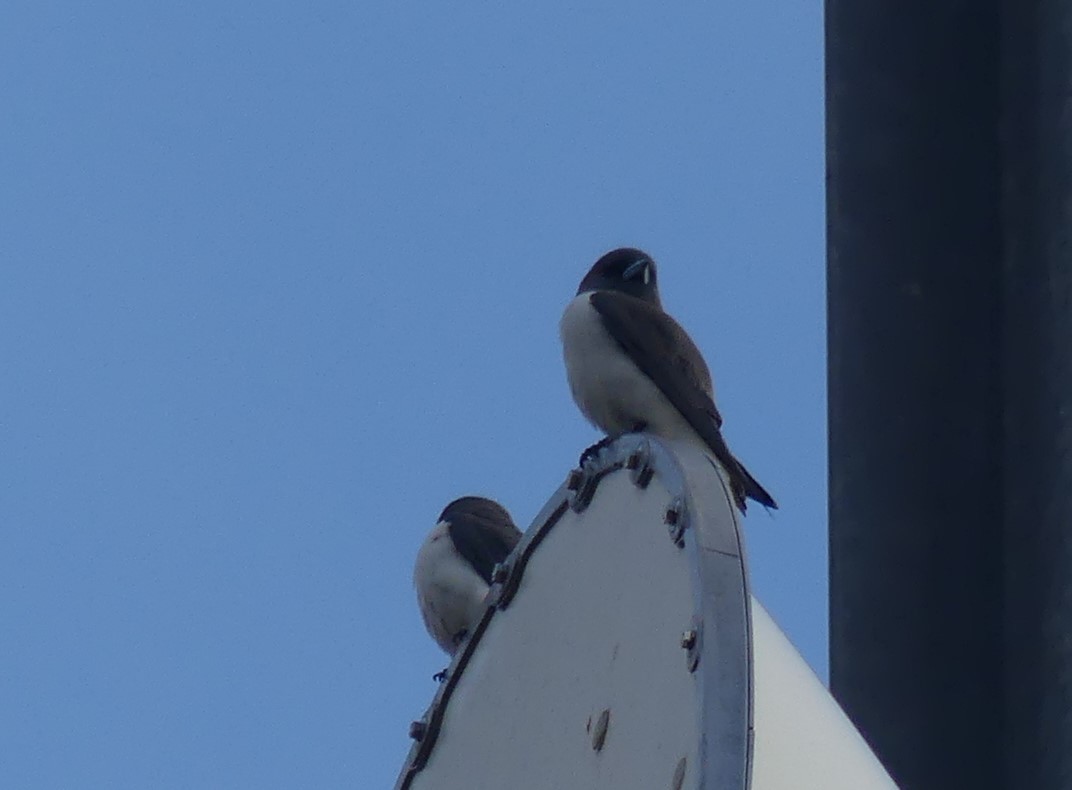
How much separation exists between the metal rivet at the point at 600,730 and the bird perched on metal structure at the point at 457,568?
490 centimetres

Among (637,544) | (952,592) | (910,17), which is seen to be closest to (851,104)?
(910,17)

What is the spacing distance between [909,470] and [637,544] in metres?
1.43

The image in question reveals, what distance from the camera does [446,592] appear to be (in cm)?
667

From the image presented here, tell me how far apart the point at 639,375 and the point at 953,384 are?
7.41ft

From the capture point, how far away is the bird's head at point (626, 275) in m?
6.56

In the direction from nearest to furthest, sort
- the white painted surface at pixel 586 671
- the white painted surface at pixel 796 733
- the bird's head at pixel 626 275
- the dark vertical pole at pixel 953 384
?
1. the white painted surface at pixel 796 733
2. the white painted surface at pixel 586 671
3. the dark vertical pole at pixel 953 384
4. the bird's head at pixel 626 275

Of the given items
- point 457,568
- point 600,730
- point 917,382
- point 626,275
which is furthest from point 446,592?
point 600,730

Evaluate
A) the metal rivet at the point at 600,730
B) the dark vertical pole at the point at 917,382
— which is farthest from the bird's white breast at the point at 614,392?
the metal rivet at the point at 600,730

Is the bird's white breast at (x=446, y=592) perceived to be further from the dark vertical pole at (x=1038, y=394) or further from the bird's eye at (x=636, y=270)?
the dark vertical pole at (x=1038, y=394)

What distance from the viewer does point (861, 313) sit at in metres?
3.11

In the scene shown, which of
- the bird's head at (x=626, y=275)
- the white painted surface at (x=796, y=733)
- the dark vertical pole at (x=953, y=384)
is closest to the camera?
the white painted surface at (x=796, y=733)

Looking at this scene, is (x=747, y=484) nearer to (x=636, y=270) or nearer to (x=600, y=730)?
(x=636, y=270)

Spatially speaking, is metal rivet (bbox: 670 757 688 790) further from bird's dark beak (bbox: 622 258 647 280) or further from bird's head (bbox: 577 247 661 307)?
bird's dark beak (bbox: 622 258 647 280)

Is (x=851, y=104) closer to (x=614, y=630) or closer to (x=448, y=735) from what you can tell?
(x=448, y=735)
